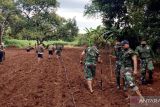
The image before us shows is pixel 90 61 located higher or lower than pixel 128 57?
lower

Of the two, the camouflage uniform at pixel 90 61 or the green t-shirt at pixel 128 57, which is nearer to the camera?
the green t-shirt at pixel 128 57

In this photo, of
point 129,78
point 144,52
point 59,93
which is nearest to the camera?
point 129,78

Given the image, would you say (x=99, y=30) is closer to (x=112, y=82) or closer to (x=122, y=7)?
(x=122, y=7)

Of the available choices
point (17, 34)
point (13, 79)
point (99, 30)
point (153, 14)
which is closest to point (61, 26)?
point (17, 34)

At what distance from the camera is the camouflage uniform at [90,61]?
15086mm

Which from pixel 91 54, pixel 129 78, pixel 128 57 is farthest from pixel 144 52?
pixel 129 78

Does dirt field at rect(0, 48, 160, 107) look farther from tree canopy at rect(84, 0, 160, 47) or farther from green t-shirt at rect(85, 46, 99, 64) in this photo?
tree canopy at rect(84, 0, 160, 47)

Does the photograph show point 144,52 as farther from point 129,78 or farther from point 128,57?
point 129,78

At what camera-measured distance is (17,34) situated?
84.5m

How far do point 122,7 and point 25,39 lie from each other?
57845 mm

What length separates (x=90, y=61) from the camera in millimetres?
15219

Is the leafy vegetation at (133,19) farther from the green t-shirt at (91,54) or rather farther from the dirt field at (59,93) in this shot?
the green t-shirt at (91,54)

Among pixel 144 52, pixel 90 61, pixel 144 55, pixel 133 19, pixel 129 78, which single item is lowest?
pixel 129 78

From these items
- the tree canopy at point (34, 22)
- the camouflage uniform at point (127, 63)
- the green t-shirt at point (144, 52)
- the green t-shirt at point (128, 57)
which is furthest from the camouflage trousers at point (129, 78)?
the tree canopy at point (34, 22)
